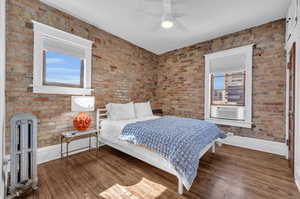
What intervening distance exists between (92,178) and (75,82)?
2020 millimetres

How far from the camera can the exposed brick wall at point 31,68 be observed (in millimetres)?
2196

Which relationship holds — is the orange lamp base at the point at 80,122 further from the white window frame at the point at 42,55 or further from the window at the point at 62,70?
the window at the point at 62,70

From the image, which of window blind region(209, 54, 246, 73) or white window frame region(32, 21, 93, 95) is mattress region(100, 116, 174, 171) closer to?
white window frame region(32, 21, 93, 95)

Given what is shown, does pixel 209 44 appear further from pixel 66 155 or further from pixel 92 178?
pixel 66 155

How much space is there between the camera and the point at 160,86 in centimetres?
519

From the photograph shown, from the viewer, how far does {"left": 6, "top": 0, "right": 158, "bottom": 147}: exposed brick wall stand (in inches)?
86.5

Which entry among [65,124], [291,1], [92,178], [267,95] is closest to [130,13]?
[65,124]

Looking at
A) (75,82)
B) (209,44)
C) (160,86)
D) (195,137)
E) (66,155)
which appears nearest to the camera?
(195,137)

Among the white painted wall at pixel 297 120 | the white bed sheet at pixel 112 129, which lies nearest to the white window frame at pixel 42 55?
the white bed sheet at pixel 112 129

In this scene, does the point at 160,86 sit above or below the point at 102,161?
above

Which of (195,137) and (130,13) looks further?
(130,13)

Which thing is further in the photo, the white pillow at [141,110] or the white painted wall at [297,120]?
the white pillow at [141,110]

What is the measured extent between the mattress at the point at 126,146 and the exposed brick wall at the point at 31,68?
63 centimetres

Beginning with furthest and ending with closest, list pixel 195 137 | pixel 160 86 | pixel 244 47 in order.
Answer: pixel 160 86
pixel 244 47
pixel 195 137
